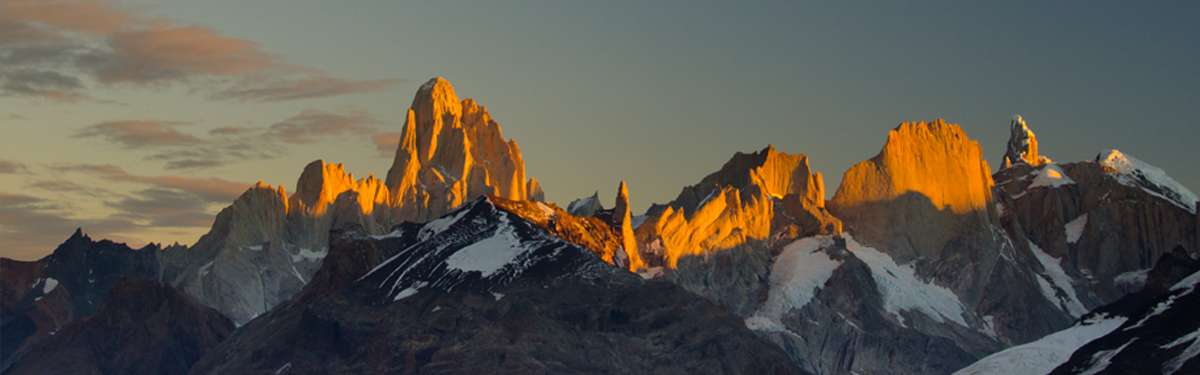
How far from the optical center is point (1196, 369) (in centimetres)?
17588

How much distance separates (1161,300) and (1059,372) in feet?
48.2

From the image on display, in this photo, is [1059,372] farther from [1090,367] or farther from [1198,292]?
[1198,292]

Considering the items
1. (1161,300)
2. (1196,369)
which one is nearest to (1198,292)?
(1161,300)

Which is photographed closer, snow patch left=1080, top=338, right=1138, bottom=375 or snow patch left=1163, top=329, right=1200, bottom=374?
snow patch left=1163, top=329, right=1200, bottom=374

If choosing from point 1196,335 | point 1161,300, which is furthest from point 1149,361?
point 1161,300

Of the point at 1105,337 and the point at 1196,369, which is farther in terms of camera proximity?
the point at 1105,337

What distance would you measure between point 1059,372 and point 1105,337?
7.78 m

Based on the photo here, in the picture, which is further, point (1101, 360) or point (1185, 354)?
point (1101, 360)

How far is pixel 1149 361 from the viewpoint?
182 m

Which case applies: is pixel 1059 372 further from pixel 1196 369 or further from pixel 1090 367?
pixel 1196 369

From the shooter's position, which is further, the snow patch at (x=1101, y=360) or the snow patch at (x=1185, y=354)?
the snow patch at (x=1101, y=360)

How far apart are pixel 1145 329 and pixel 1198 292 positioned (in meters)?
7.70

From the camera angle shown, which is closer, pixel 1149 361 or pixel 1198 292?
pixel 1149 361

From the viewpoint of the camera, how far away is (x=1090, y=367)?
191 metres
